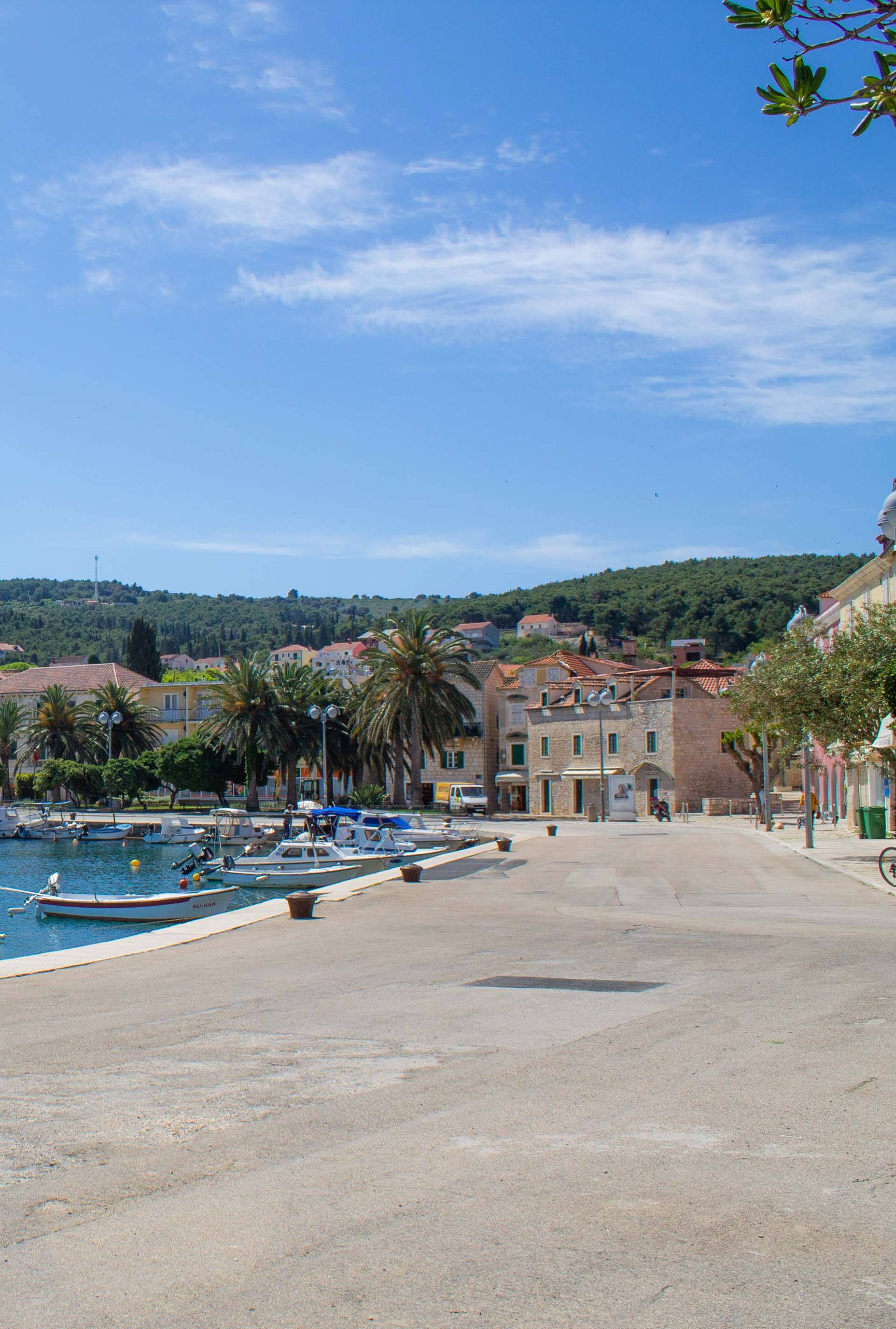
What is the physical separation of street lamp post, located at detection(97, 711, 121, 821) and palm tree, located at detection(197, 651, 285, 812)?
6672 millimetres

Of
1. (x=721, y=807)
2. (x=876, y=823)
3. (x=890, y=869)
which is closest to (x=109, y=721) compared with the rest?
(x=721, y=807)

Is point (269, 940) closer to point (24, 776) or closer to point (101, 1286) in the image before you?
point (101, 1286)

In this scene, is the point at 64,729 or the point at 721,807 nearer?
the point at 721,807

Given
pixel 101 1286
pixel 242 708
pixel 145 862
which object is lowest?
pixel 145 862

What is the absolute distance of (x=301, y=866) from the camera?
40562 mm

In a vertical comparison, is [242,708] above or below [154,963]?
above

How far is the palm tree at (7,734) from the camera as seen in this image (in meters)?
86.1

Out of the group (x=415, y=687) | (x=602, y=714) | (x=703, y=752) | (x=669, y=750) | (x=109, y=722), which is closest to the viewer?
(x=415, y=687)

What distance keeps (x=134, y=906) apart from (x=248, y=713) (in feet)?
134

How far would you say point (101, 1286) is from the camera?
4711 mm

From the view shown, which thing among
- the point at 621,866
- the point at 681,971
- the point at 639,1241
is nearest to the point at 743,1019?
the point at 681,971

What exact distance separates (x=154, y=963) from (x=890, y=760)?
23679 millimetres

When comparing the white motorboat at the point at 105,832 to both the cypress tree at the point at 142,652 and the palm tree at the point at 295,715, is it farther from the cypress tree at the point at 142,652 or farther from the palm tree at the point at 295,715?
the cypress tree at the point at 142,652

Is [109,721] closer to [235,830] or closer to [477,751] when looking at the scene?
[235,830]
